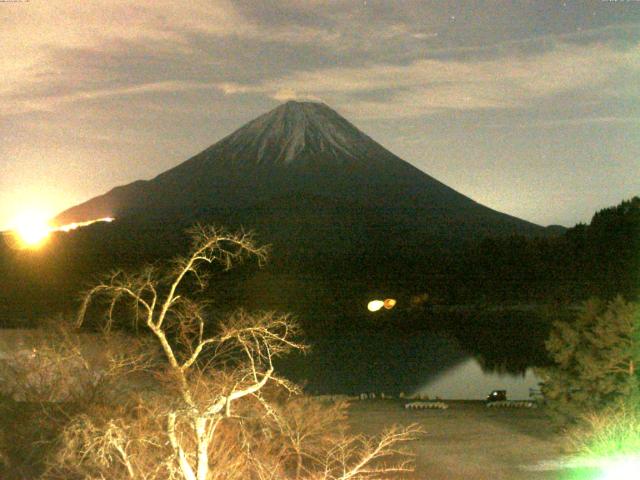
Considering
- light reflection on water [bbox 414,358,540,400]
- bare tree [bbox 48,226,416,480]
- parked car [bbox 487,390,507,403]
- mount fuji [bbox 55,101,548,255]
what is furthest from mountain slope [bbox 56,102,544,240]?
bare tree [bbox 48,226,416,480]

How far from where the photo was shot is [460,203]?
123438 mm

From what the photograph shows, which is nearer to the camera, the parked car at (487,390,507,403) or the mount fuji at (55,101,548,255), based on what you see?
the parked car at (487,390,507,403)

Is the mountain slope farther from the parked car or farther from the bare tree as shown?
the bare tree

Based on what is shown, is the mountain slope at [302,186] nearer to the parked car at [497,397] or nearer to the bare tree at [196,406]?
the parked car at [497,397]

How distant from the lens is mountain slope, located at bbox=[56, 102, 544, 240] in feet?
371

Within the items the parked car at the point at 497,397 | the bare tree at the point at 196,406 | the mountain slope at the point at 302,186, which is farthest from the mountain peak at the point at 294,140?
the bare tree at the point at 196,406

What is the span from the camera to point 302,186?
12356 centimetres

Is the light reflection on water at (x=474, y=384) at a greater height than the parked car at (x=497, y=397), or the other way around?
the parked car at (x=497, y=397)

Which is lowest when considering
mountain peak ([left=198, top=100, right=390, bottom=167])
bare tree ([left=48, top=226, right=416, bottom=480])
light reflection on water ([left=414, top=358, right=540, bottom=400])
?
light reflection on water ([left=414, top=358, right=540, bottom=400])

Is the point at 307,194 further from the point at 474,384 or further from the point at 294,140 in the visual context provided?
the point at 474,384

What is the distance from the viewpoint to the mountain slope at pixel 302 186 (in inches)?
4451

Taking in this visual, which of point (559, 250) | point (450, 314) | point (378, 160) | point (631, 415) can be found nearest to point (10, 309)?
point (450, 314)

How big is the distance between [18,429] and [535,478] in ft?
25.1

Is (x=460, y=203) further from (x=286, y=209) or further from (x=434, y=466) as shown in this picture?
(x=434, y=466)
